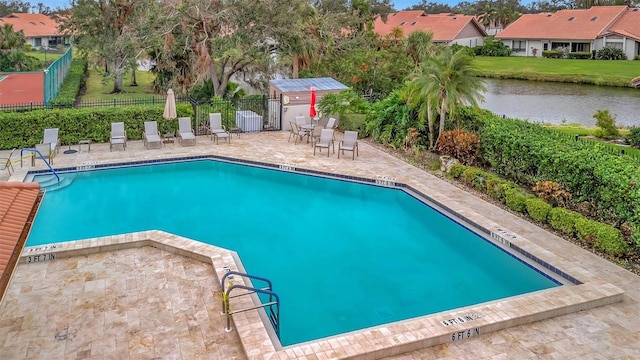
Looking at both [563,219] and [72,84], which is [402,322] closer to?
[563,219]

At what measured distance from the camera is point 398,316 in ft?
28.4

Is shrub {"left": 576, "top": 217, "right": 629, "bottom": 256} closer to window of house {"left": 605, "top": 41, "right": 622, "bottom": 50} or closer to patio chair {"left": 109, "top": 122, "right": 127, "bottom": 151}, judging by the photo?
patio chair {"left": 109, "top": 122, "right": 127, "bottom": 151}

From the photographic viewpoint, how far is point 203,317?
782 cm

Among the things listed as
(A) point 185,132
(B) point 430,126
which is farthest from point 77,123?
(B) point 430,126

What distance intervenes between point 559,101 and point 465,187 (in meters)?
27.3

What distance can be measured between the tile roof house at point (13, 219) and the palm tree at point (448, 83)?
12816 millimetres

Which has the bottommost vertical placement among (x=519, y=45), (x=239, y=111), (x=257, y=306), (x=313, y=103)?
(x=257, y=306)

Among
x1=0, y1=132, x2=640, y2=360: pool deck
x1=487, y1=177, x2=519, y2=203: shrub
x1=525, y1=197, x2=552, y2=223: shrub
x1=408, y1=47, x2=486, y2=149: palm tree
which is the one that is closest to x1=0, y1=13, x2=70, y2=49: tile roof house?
x1=408, y1=47, x2=486, y2=149: palm tree

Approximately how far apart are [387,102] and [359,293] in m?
11.5

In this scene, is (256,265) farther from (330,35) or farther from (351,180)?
(330,35)

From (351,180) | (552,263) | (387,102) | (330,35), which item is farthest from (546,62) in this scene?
(552,263)

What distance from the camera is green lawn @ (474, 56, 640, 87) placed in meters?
47.8

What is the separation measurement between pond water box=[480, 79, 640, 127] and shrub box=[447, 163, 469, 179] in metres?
13.0

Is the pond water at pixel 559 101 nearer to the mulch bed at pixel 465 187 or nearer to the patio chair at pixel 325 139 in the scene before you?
the mulch bed at pixel 465 187
